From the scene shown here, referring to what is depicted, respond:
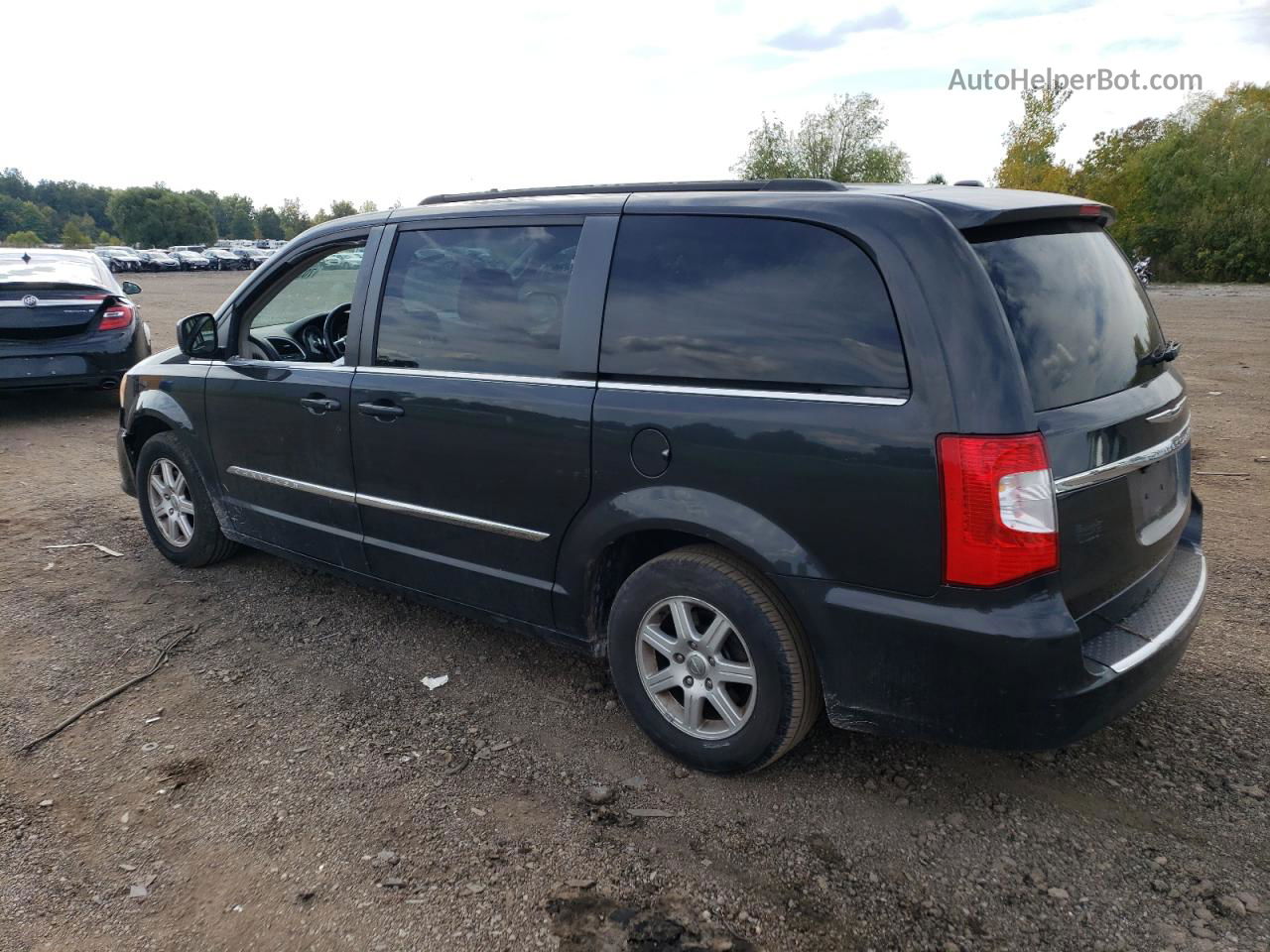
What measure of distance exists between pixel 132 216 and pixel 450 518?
467 ft

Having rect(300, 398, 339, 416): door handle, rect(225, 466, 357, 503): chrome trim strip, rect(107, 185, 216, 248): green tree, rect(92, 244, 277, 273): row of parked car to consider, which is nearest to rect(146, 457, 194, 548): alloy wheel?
rect(225, 466, 357, 503): chrome trim strip

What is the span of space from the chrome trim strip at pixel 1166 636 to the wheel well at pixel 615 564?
1297mm

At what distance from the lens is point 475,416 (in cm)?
340

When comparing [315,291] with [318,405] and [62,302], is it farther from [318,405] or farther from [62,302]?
[62,302]

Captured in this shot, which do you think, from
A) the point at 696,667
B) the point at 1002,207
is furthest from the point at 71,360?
the point at 1002,207

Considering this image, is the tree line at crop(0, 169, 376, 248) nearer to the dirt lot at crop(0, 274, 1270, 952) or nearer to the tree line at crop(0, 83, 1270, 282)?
the tree line at crop(0, 83, 1270, 282)

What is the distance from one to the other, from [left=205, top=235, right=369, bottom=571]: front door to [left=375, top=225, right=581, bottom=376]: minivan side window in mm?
247

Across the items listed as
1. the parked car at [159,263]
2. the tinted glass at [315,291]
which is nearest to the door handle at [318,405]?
the tinted glass at [315,291]

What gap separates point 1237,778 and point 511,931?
2.27 meters

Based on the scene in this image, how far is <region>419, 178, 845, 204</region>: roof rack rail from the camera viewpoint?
118 inches

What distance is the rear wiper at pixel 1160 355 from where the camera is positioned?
9.84 feet

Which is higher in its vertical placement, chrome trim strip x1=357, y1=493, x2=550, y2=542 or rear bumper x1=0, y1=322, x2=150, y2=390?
rear bumper x1=0, y1=322, x2=150, y2=390

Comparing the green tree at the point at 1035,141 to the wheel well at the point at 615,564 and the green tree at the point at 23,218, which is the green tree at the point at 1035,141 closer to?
the wheel well at the point at 615,564

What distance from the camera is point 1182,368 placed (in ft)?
37.8
